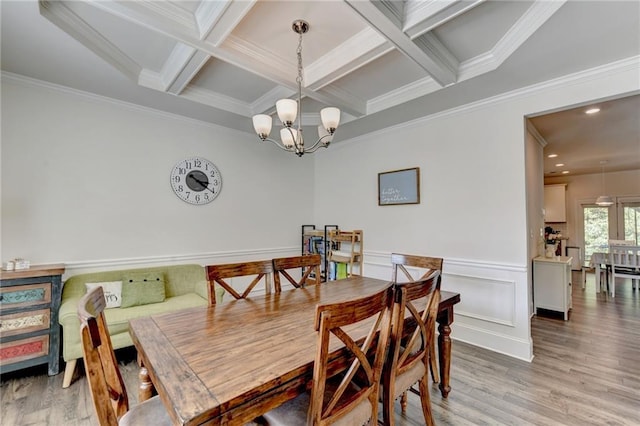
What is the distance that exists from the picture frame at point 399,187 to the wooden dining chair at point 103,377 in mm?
3241

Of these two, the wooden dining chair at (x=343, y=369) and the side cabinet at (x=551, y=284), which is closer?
the wooden dining chair at (x=343, y=369)

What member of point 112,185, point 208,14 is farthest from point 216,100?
point 112,185

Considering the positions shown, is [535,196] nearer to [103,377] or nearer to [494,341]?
[494,341]

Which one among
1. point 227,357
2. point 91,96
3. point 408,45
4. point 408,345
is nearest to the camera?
point 227,357

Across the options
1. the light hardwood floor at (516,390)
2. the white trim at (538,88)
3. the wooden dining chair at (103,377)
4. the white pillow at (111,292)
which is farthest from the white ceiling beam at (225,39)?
the light hardwood floor at (516,390)

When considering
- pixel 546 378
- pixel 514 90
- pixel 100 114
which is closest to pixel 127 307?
pixel 100 114

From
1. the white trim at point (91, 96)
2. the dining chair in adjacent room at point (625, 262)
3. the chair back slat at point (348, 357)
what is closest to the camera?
the chair back slat at point (348, 357)

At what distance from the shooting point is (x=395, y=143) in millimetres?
3875

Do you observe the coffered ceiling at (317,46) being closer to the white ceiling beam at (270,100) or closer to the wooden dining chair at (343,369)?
the white ceiling beam at (270,100)

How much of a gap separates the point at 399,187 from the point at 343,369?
2893 mm

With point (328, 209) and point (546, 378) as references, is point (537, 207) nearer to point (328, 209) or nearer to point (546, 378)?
point (546, 378)

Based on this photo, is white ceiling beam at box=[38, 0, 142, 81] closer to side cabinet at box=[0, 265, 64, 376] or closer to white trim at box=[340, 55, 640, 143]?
side cabinet at box=[0, 265, 64, 376]

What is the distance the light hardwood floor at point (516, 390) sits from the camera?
1.93 metres

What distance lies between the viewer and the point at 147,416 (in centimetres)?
124
